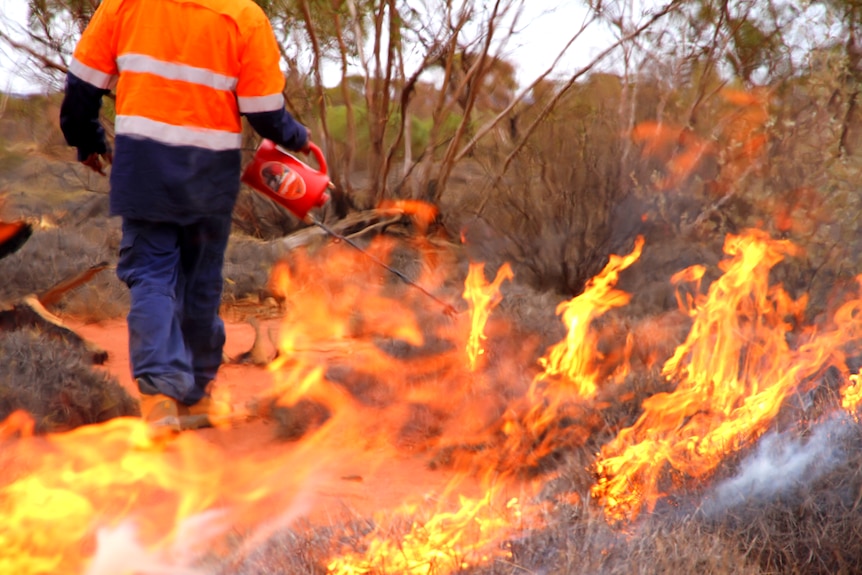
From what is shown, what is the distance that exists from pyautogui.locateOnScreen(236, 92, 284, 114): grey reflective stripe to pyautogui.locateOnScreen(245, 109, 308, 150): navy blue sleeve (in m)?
0.02

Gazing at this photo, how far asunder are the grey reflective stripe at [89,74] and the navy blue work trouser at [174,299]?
0.56 metres

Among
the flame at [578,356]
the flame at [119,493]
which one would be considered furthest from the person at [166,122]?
the flame at [578,356]

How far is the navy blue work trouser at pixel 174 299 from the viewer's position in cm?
331

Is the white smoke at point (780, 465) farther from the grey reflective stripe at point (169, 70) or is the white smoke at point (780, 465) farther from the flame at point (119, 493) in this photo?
the grey reflective stripe at point (169, 70)

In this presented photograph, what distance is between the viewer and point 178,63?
333 cm

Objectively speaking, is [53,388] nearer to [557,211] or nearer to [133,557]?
[133,557]

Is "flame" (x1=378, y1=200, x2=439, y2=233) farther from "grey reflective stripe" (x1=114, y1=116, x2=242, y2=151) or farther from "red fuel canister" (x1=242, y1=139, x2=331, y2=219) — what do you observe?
"grey reflective stripe" (x1=114, y1=116, x2=242, y2=151)

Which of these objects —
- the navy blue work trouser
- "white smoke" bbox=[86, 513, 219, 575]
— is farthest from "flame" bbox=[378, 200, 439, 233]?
"white smoke" bbox=[86, 513, 219, 575]

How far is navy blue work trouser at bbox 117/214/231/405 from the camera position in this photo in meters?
3.31

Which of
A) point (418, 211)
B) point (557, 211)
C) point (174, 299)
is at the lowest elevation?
point (174, 299)

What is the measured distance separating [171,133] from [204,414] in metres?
1.42

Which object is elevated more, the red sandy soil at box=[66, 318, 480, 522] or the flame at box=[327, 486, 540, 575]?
the flame at box=[327, 486, 540, 575]

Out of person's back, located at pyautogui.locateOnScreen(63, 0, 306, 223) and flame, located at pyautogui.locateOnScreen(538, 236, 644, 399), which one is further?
flame, located at pyautogui.locateOnScreen(538, 236, 644, 399)

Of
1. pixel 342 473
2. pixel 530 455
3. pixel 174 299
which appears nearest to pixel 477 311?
pixel 530 455
